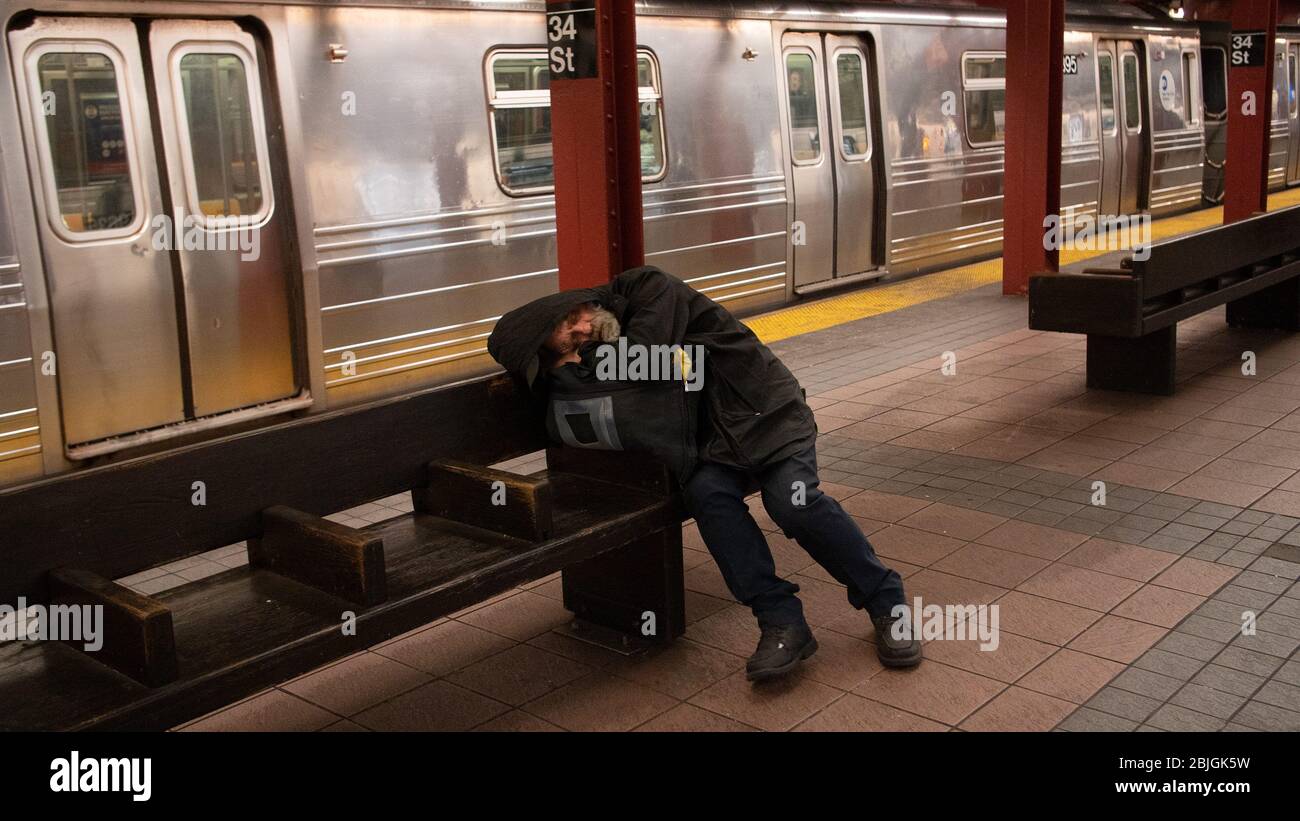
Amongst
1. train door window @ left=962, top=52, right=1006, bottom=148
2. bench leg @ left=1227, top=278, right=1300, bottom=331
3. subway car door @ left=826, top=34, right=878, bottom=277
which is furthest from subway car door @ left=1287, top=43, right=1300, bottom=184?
bench leg @ left=1227, top=278, right=1300, bottom=331

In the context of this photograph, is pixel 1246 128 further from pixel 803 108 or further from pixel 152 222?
pixel 152 222

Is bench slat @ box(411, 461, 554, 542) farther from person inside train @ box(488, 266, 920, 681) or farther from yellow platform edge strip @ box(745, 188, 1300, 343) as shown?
yellow platform edge strip @ box(745, 188, 1300, 343)

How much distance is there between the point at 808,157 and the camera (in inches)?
387

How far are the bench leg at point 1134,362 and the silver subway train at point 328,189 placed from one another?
113 inches

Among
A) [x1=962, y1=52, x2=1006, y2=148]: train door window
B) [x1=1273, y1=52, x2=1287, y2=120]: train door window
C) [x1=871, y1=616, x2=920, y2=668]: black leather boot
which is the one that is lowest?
[x1=871, y1=616, x2=920, y2=668]: black leather boot

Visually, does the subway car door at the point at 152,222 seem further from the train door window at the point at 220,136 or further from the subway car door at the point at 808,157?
the subway car door at the point at 808,157

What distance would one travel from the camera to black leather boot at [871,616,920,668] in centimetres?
382

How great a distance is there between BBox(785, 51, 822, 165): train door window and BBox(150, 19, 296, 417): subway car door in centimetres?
457

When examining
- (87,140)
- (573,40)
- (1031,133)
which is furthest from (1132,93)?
(87,140)

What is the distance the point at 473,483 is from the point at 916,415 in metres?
3.73

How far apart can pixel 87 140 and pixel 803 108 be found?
567 cm

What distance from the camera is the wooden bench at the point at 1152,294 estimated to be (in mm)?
6645

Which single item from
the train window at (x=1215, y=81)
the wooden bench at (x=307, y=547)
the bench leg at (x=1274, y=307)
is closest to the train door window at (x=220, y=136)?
the wooden bench at (x=307, y=547)
